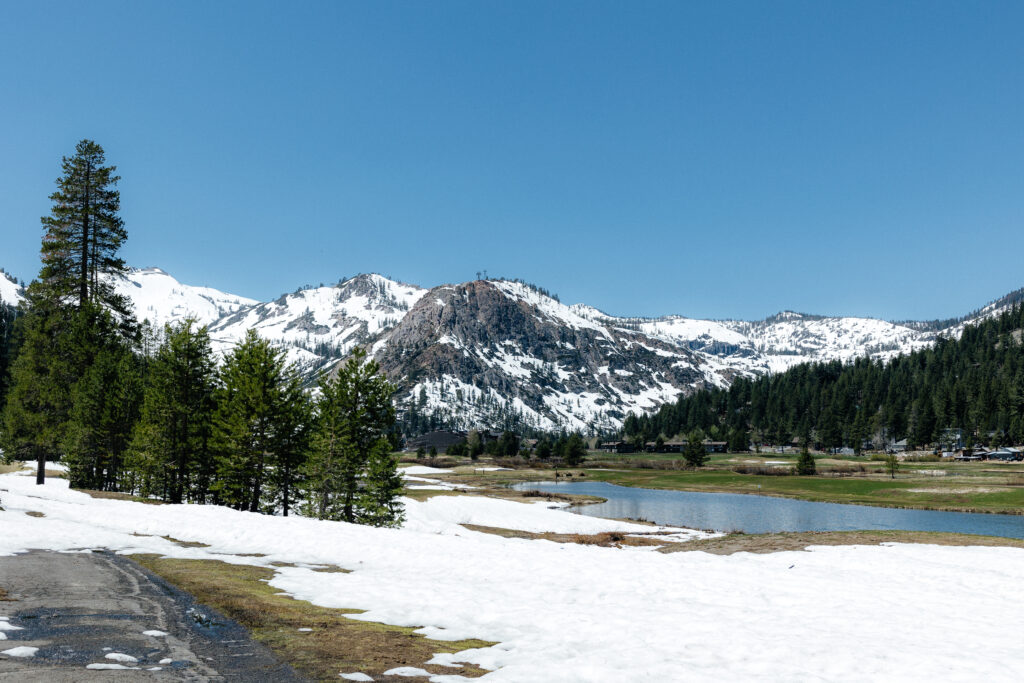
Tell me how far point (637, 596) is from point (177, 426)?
37.8m

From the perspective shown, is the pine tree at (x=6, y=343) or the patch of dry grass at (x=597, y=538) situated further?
the pine tree at (x=6, y=343)

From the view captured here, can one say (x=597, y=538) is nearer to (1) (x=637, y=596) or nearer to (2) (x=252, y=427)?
(2) (x=252, y=427)

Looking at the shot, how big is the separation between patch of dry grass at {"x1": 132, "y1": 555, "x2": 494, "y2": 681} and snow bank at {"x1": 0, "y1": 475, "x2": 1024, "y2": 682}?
1.92 feet

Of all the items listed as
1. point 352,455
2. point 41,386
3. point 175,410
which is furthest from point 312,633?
point 41,386

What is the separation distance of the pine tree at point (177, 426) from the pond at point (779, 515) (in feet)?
153

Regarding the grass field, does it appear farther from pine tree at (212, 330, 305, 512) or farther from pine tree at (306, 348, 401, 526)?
pine tree at (212, 330, 305, 512)

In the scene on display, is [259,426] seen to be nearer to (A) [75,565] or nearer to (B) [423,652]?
(A) [75,565]

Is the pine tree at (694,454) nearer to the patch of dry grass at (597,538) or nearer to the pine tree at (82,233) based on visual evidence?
the patch of dry grass at (597,538)

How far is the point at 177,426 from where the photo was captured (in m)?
42.1

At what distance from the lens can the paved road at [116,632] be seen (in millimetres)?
8516

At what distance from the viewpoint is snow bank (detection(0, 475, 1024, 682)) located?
410 inches

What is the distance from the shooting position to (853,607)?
1538 centimetres

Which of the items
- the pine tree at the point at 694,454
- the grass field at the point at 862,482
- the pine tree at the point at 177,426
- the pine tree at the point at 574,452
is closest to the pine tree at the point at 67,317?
the pine tree at the point at 177,426

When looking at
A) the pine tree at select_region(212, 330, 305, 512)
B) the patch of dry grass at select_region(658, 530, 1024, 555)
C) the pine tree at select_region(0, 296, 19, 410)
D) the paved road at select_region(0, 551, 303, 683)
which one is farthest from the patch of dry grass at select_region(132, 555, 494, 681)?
the pine tree at select_region(0, 296, 19, 410)
